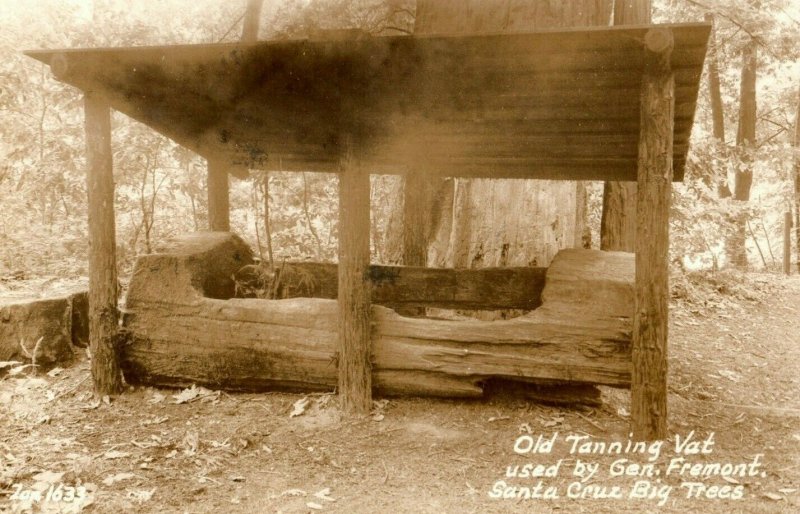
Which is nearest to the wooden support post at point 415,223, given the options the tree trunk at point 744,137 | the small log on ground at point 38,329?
the small log on ground at point 38,329

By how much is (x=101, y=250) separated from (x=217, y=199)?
1814mm

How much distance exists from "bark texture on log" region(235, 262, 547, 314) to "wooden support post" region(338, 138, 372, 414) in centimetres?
80

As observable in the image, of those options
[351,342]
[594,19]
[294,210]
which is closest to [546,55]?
[351,342]

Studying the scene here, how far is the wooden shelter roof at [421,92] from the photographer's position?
338 cm

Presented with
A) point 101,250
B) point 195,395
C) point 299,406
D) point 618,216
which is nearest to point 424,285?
point 299,406

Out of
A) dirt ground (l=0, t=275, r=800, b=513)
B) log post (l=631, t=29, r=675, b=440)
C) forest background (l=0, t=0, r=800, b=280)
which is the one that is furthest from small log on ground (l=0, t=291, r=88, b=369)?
log post (l=631, t=29, r=675, b=440)

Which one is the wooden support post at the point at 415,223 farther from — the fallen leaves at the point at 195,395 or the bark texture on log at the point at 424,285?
the fallen leaves at the point at 195,395

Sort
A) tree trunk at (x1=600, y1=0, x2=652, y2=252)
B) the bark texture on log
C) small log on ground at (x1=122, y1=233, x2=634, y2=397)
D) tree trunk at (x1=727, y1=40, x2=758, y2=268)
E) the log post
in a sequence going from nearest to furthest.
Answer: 1. the log post
2. small log on ground at (x1=122, y1=233, x2=634, y2=397)
3. the bark texture on log
4. tree trunk at (x1=600, y1=0, x2=652, y2=252)
5. tree trunk at (x1=727, y1=40, x2=758, y2=268)

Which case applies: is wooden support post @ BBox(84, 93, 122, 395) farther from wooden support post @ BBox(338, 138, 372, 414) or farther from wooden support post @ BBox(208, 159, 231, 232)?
wooden support post @ BBox(338, 138, 372, 414)

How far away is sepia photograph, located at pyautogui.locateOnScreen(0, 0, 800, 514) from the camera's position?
10.9 feet

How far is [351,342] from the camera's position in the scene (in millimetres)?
4285

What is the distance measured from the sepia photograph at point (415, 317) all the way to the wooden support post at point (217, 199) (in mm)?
38

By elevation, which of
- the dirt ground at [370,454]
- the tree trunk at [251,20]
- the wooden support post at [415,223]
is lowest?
the dirt ground at [370,454]

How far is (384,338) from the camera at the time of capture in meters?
4.41
